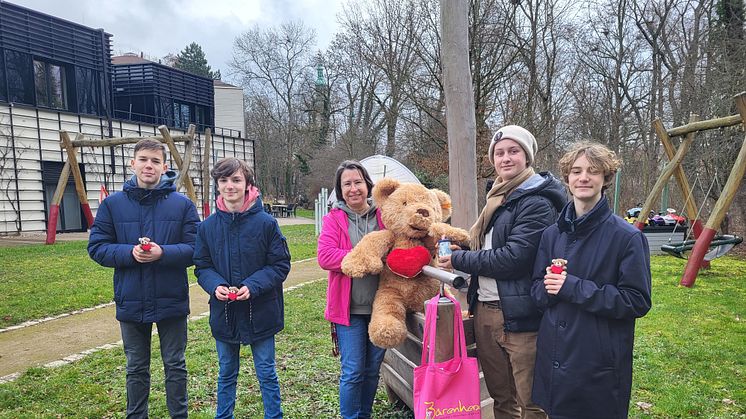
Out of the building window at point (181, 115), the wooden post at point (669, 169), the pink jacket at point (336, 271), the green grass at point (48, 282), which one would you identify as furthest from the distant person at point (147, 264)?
the building window at point (181, 115)

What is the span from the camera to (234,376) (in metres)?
3.28

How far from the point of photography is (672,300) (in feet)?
25.3

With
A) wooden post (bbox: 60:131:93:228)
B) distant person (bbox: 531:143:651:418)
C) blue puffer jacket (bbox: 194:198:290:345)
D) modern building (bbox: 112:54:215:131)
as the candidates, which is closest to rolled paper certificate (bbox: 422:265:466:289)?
distant person (bbox: 531:143:651:418)

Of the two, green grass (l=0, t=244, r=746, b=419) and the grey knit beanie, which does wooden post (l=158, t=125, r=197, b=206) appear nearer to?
green grass (l=0, t=244, r=746, b=419)

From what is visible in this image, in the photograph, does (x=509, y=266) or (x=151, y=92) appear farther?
(x=151, y=92)

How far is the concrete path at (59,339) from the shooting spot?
5.23 m

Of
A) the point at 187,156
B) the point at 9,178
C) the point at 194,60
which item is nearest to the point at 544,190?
the point at 187,156

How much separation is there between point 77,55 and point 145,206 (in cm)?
2205

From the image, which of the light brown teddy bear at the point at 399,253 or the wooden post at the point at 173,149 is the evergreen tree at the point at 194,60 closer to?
the wooden post at the point at 173,149

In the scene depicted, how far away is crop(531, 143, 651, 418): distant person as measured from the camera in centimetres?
211

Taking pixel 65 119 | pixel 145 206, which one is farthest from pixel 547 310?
pixel 65 119

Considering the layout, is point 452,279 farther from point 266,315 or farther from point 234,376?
point 234,376

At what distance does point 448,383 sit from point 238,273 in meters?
1.55

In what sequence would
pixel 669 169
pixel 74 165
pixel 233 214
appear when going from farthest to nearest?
pixel 74 165 < pixel 669 169 < pixel 233 214
